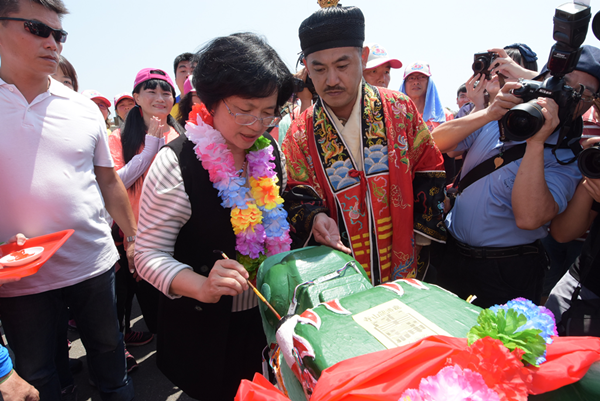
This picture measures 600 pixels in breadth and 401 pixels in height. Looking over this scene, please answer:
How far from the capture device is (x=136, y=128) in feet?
9.59

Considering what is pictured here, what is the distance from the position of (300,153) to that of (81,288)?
133 cm

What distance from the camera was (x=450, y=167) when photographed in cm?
371

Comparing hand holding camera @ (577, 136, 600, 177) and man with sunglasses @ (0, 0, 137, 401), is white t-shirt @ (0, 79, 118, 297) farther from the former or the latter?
hand holding camera @ (577, 136, 600, 177)

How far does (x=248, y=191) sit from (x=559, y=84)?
1458 mm

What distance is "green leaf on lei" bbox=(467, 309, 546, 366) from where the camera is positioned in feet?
2.19

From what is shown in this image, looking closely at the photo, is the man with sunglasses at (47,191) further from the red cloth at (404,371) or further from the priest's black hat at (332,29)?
the red cloth at (404,371)

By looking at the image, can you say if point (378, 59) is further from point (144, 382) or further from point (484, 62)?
point (144, 382)

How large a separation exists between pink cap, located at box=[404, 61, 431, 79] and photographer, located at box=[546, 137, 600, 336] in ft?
8.40

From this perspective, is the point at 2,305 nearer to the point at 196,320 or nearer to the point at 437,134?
the point at 196,320

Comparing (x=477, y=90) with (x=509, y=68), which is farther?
(x=477, y=90)

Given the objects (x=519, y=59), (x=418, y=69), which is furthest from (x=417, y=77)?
(x=519, y=59)

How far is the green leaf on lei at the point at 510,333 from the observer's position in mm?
669

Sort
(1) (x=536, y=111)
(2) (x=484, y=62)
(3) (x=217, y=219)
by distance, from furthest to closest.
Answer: (2) (x=484, y=62), (1) (x=536, y=111), (3) (x=217, y=219)

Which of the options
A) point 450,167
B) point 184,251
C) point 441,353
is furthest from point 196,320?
point 450,167
